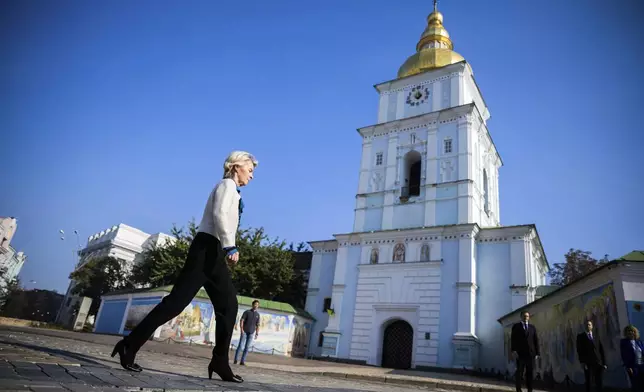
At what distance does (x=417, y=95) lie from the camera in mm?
27109

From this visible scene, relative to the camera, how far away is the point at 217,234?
3.73m

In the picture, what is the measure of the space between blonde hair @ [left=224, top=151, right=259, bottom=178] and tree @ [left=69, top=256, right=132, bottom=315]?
38059mm

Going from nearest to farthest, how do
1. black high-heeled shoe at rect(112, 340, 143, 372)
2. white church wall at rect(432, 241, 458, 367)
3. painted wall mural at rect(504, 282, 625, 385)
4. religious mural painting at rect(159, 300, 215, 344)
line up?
black high-heeled shoe at rect(112, 340, 143, 372) → painted wall mural at rect(504, 282, 625, 385) → religious mural painting at rect(159, 300, 215, 344) → white church wall at rect(432, 241, 458, 367)

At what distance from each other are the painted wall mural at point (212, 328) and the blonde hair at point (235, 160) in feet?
50.6

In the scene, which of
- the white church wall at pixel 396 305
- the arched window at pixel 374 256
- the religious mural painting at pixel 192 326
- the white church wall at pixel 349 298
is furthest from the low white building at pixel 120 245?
the white church wall at pixel 396 305

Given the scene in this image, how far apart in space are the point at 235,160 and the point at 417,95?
24968mm

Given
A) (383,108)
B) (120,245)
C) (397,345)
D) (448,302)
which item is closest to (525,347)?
(448,302)

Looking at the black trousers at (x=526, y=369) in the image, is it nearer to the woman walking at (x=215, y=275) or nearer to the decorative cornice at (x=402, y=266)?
the woman walking at (x=215, y=275)

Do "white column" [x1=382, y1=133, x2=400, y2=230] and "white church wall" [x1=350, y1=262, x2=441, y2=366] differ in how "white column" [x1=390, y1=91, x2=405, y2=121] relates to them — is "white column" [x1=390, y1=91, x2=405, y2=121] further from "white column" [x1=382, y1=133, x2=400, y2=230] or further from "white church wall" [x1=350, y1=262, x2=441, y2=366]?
"white church wall" [x1=350, y1=262, x2=441, y2=366]

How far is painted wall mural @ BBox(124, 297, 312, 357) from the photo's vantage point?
19.2 metres

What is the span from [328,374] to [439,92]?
21414mm

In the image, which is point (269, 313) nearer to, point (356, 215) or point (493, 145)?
point (356, 215)

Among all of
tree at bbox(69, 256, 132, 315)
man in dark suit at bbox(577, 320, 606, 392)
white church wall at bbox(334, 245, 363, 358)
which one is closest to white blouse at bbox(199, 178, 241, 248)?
man in dark suit at bbox(577, 320, 606, 392)

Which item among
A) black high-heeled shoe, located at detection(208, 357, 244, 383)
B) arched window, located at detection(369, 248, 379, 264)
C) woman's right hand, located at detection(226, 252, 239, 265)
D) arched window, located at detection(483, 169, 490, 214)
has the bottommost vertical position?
black high-heeled shoe, located at detection(208, 357, 244, 383)
